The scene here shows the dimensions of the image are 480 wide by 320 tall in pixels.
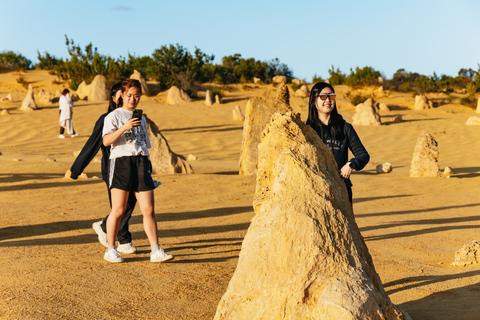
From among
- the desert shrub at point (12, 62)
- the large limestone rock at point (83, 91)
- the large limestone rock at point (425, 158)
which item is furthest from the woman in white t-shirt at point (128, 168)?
the desert shrub at point (12, 62)

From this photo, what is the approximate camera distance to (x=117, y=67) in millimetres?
30438

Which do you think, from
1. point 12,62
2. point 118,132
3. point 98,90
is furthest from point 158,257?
point 12,62

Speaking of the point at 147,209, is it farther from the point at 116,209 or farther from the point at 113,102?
the point at 113,102

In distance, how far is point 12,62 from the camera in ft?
124

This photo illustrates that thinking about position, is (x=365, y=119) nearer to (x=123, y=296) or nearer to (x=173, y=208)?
(x=173, y=208)

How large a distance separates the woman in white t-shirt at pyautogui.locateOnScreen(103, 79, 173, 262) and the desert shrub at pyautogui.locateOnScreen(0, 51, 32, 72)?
3301 cm

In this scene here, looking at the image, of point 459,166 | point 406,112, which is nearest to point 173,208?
point 459,166

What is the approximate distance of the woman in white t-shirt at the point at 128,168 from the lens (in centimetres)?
478

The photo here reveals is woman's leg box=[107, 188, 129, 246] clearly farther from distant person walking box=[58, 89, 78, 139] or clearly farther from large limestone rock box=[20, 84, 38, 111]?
large limestone rock box=[20, 84, 38, 111]

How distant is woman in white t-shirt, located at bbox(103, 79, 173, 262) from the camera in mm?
4781

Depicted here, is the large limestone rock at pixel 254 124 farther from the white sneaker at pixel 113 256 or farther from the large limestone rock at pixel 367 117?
the large limestone rock at pixel 367 117

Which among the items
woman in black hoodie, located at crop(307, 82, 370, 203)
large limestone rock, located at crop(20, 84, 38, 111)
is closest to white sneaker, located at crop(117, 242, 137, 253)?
woman in black hoodie, located at crop(307, 82, 370, 203)

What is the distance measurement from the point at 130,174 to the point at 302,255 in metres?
2.32

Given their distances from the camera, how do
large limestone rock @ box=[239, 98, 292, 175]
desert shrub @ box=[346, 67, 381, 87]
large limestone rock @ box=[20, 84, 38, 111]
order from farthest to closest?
desert shrub @ box=[346, 67, 381, 87]
large limestone rock @ box=[20, 84, 38, 111]
large limestone rock @ box=[239, 98, 292, 175]
